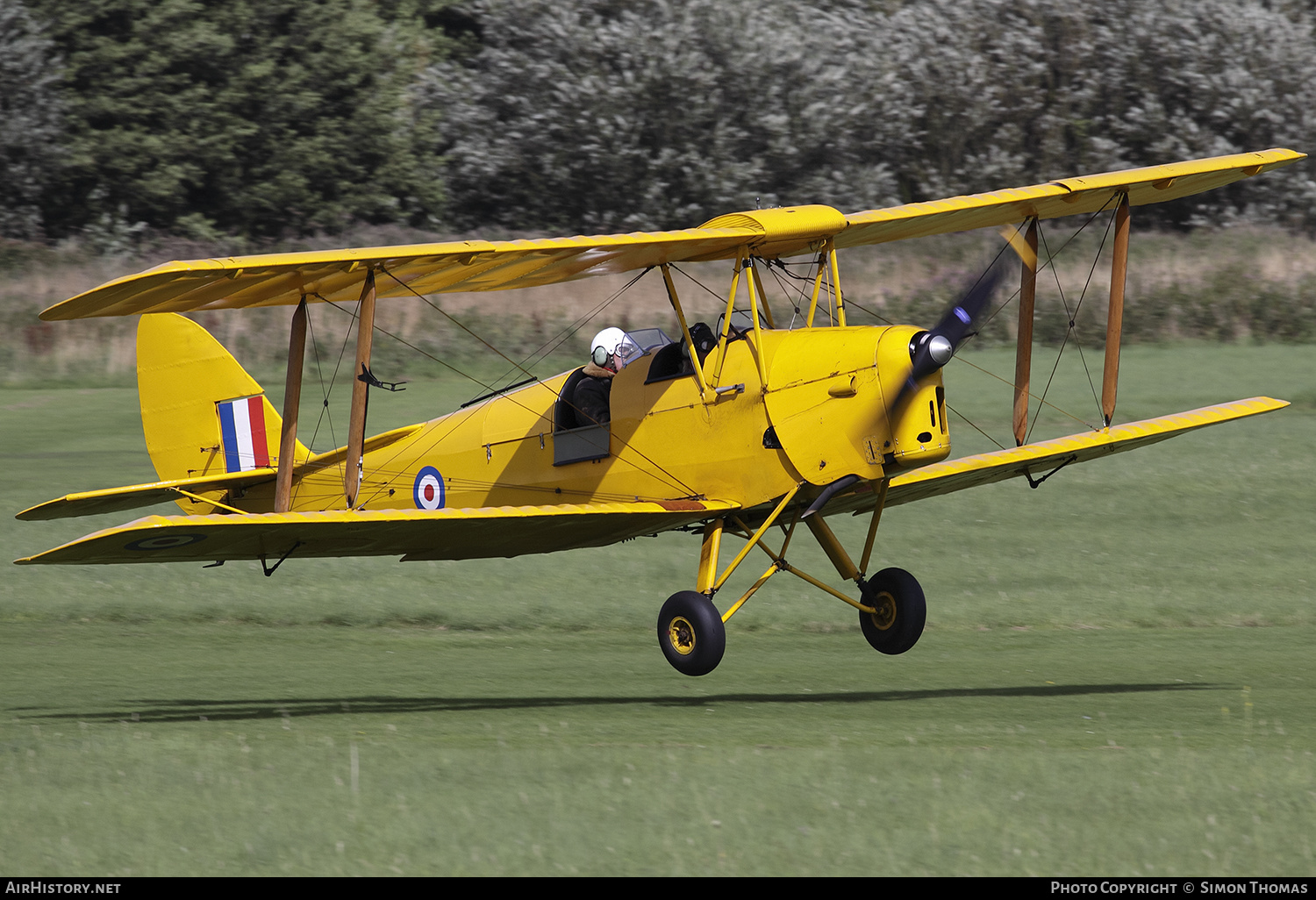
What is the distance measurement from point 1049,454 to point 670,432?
8.83 feet

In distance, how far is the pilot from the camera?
11.0 m

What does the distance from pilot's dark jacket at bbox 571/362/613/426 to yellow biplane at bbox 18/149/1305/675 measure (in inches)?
2.0

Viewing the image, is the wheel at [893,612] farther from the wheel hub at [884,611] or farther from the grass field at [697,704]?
the grass field at [697,704]

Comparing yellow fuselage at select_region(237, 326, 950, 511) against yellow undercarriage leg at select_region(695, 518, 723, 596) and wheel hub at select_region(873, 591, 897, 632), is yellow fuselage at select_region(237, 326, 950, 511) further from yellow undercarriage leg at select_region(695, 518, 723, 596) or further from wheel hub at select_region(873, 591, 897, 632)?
wheel hub at select_region(873, 591, 897, 632)

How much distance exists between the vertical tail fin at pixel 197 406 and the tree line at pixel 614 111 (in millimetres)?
29309

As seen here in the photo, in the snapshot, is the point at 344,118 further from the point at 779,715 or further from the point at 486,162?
the point at 779,715

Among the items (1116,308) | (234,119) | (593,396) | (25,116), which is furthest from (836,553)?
(25,116)

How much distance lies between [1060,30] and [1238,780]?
39.6m

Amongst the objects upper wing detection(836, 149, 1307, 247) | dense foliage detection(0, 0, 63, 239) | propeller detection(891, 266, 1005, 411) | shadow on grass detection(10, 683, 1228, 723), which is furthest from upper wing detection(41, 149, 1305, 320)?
dense foliage detection(0, 0, 63, 239)

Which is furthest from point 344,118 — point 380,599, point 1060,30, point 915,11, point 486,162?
point 380,599

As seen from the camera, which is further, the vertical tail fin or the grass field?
the vertical tail fin

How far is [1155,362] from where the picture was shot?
27.4 metres

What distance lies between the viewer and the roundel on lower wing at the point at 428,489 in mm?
11906

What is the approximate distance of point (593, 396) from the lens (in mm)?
11078
